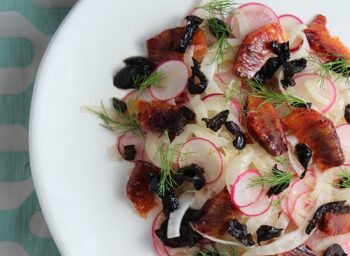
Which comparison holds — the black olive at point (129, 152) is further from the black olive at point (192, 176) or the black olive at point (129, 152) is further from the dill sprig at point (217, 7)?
the dill sprig at point (217, 7)

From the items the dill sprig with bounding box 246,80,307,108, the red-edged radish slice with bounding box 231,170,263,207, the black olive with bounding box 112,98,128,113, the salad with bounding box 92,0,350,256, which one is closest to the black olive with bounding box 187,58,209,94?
the salad with bounding box 92,0,350,256

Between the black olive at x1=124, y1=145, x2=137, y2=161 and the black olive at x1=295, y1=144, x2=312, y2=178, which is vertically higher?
the black olive at x1=295, y1=144, x2=312, y2=178

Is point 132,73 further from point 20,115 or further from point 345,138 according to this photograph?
point 345,138

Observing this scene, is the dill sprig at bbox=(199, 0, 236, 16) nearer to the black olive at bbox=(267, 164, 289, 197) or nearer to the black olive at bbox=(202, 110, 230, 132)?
the black olive at bbox=(202, 110, 230, 132)

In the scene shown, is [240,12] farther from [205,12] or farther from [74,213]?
[74,213]

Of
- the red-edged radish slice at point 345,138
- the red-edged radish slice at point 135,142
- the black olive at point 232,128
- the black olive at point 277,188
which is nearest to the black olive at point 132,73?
the red-edged radish slice at point 135,142

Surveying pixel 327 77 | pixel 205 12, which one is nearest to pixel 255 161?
pixel 327 77
